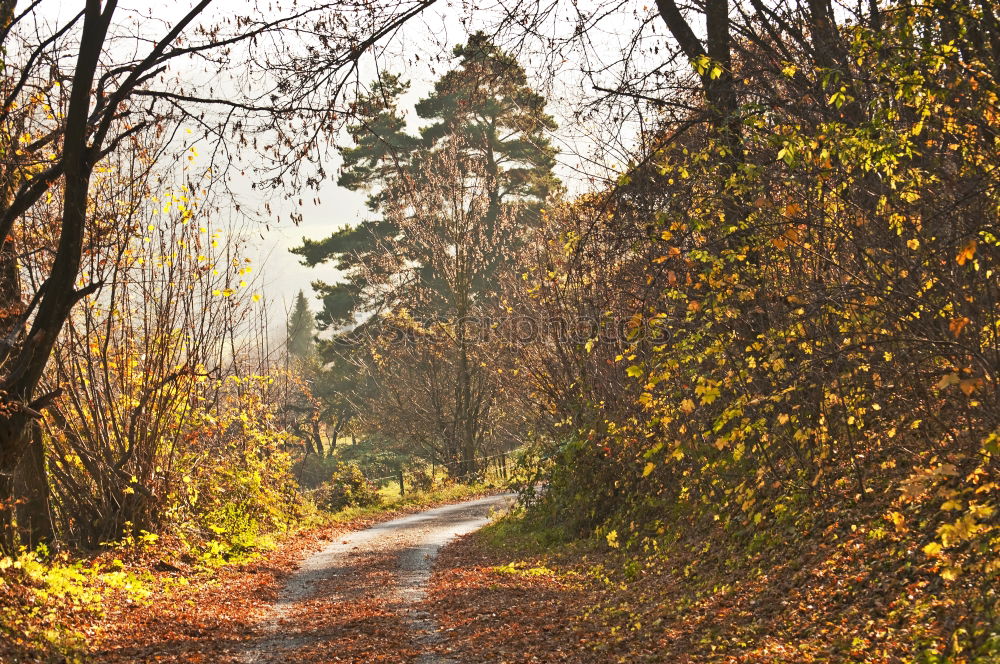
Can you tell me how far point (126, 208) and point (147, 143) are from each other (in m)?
1.06

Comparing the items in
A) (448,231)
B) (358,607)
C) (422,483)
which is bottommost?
(422,483)

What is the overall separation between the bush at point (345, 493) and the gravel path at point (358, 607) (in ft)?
19.1

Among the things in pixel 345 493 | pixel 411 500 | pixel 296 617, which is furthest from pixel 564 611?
pixel 411 500

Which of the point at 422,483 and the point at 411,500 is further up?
the point at 422,483

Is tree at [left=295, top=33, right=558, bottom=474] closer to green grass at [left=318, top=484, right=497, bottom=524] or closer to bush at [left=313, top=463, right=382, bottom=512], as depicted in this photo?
green grass at [left=318, top=484, right=497, bottom=524]

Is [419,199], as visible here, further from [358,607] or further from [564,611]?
[564,611]

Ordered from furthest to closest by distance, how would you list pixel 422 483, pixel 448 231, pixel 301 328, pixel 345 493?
pixel 301 328
pixel 422 483
pixel 448 231
pixel 345 493

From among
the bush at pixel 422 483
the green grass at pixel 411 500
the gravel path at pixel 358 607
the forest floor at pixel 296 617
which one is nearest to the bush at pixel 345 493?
the green grass at pixel 411 500

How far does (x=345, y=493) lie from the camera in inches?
974

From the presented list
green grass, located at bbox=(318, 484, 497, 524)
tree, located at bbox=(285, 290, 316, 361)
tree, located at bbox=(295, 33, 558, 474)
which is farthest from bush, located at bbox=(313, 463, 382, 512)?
tree, located at bbox=(285, 290, 316, 361)

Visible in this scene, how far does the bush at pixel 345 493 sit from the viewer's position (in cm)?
2456

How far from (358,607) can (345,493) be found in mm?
14597

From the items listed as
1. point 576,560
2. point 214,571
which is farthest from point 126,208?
point 576,560

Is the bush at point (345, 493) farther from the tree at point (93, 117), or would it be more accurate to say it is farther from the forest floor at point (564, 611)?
the tree at point (93, 117)
